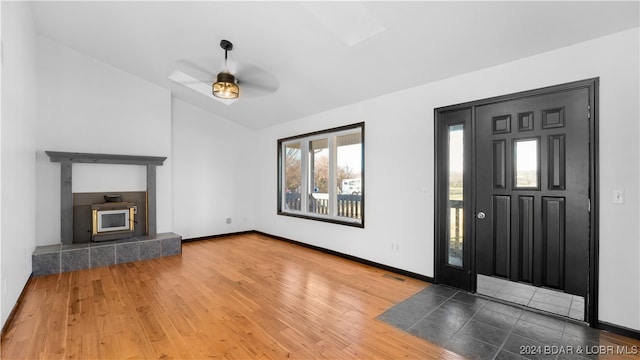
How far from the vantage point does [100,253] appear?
4.45m

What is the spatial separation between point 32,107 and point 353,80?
4534 mm

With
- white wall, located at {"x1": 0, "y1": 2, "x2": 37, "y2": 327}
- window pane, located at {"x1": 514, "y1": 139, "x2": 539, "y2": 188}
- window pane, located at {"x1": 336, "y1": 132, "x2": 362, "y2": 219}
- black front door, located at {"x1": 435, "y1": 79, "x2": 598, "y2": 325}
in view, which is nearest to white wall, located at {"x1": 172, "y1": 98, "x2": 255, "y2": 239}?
white wall, located at {"x1": 0, "y1": 2, "x2": 37, "y2": 327}

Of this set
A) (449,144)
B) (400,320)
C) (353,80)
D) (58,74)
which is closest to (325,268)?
(400,320)

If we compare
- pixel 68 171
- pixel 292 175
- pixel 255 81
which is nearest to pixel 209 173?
pixel 292 175

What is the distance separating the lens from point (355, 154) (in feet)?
16.2

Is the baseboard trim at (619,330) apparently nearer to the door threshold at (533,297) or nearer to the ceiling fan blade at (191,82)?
the door threshold at (533,297)

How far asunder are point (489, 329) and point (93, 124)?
20.9 feet

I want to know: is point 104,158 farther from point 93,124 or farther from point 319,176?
point 319,176

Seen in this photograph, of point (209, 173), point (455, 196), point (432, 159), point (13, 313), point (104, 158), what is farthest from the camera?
point (209, 173)

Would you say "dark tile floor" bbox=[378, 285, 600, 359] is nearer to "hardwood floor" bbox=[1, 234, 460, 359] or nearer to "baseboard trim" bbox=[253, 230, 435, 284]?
"hardwood floor" bbox=[1, 234, 460, 359]

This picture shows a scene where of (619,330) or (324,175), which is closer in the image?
(619,330)

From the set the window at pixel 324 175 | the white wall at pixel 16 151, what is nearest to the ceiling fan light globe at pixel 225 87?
the white wall at pixel 16 151

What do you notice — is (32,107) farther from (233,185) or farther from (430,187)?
Answer: (430,187)

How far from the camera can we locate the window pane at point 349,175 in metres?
4.88
